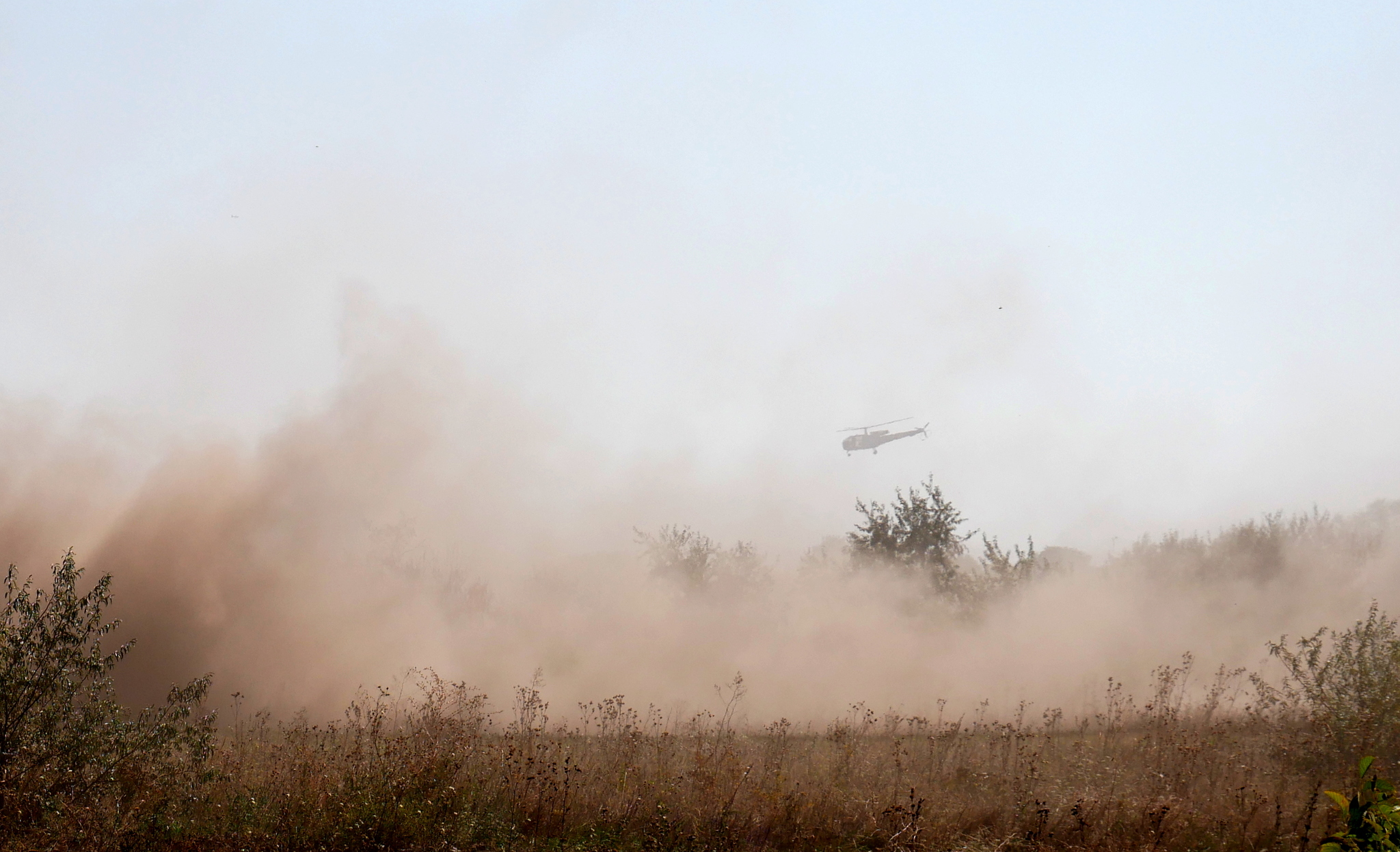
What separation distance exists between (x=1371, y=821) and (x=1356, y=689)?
11.0 metres

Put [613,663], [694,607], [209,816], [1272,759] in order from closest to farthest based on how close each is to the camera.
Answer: [209,816]
[1272,759]
[613,663]
[694,607]

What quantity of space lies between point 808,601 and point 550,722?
1290 centimetres

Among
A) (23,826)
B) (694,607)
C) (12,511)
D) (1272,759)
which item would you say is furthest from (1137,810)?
(12,511)

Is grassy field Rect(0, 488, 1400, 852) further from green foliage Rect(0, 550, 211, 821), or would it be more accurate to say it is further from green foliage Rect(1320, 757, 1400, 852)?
green foliage Rect(1320, 757, 1400, 852)

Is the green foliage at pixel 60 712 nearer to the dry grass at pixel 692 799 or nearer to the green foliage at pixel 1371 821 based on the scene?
the dry grass at pixel 692 799

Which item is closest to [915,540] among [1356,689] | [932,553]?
[932,553]

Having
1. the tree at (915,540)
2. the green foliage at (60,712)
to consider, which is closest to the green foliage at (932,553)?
the tree at (915,540)

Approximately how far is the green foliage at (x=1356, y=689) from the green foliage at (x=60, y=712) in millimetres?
14823

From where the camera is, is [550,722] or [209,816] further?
[550,722]

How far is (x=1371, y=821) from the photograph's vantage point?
166 inches

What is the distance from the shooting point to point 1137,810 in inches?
405

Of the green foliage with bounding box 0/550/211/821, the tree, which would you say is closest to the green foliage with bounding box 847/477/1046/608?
the tree

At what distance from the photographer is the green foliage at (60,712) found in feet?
29.8

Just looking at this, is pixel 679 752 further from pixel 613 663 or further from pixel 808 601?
pixel 808 601
